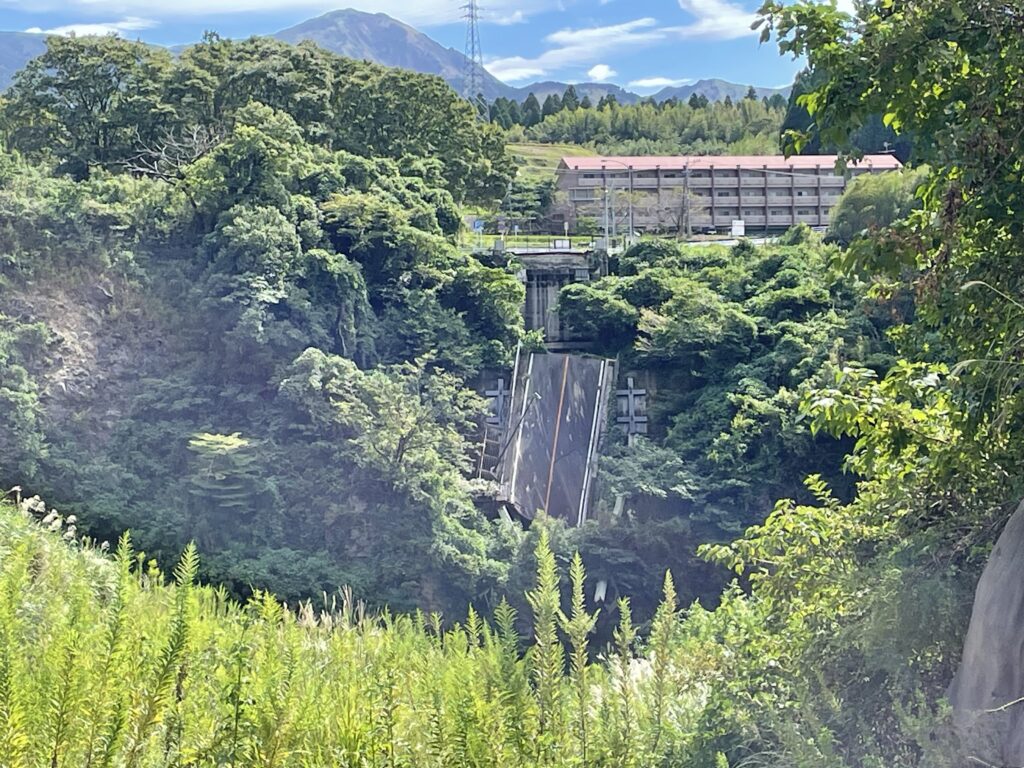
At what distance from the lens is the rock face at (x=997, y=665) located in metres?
2.30

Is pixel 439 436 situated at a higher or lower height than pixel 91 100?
lower

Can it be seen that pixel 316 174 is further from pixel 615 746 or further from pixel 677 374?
pixel 615 746

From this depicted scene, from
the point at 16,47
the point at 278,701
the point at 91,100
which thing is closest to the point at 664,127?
the point at 91,100

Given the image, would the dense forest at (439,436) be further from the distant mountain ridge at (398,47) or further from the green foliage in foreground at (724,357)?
the distant mountain ridge at (398,47)

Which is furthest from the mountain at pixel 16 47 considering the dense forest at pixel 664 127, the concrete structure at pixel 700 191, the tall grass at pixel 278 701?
the tall grass at pixel 278 701

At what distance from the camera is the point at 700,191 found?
63.7ft

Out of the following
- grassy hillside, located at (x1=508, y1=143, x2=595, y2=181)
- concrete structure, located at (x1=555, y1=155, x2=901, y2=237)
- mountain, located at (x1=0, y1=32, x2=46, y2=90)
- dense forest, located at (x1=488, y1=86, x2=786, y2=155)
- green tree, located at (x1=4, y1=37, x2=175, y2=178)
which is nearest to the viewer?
green tree, located at (x1=4, y1=37, x2=175, y2=178)

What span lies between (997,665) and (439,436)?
8036 mm

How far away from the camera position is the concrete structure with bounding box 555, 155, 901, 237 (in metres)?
18.6

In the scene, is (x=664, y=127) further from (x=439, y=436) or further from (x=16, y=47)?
(x=16, y=47)

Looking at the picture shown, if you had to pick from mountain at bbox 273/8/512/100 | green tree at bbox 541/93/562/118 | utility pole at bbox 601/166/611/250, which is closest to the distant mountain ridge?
mountain at bbox 273/8/512/100

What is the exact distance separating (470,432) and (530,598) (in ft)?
31.8

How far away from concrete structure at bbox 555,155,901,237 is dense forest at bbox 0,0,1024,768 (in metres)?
3.07

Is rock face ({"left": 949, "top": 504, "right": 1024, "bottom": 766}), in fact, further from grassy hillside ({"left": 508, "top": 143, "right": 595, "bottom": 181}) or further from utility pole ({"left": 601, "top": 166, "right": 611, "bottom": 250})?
grassy hillside ({"left": 508, "top": 143, "right": 595, "bottom": 181})
